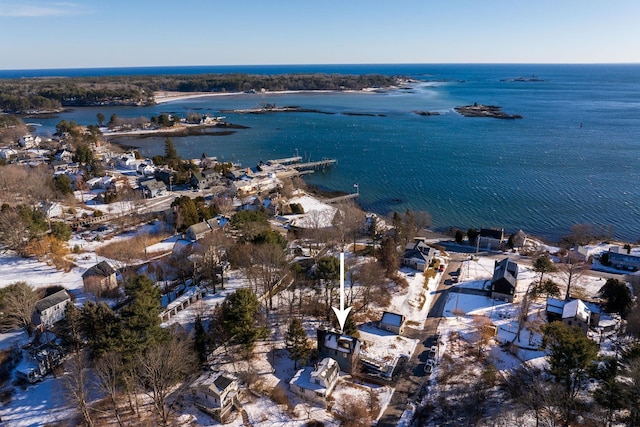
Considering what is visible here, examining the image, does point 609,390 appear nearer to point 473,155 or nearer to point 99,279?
point 99,279

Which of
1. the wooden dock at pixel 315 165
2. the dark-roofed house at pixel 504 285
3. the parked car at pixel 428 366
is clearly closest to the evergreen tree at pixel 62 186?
the wooden dock at pixel 315 165

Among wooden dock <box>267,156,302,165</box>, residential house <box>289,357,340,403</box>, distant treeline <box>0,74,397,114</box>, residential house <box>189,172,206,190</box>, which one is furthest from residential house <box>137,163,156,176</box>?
distant treeline <box>0,74,397,114</box>

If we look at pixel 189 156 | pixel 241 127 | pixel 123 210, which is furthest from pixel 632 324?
pixel 241 127

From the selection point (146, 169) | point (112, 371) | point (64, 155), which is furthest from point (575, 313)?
point (64, 155)

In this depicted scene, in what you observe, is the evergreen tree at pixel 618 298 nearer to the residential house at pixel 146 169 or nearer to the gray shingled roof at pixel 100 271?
the gray shingled roof at pixel 100 271

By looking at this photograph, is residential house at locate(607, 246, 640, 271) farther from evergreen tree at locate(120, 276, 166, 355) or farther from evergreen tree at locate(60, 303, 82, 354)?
evergreen tree at locate(60, 303, 82, 354)
